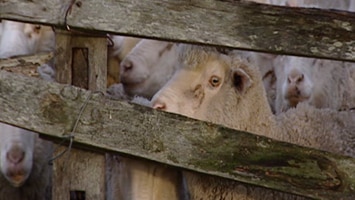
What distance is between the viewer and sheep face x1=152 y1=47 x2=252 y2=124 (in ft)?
15.7

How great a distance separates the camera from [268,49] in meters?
4.01

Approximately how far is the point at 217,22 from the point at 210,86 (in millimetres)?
878

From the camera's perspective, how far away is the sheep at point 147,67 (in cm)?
632

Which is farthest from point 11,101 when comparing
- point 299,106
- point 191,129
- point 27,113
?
point 299,106

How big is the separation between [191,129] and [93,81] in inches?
23.0

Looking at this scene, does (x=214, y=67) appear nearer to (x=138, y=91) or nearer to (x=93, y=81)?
(x=93, y=81)

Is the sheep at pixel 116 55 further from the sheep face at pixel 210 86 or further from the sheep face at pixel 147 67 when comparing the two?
the sheep face at pixel 210 86

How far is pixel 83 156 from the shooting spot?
4402mm

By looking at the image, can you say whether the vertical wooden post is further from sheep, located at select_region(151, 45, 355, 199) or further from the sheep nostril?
sheep, located at select_region(151, 45, 355, 199)

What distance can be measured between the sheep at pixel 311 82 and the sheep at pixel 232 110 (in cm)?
131

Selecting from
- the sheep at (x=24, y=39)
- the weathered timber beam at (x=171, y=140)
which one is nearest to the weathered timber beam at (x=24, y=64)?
the weathered timber beam at (x=171, y=140)

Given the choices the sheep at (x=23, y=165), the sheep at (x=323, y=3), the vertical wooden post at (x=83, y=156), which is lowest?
the sheep at (x=23, y=165)

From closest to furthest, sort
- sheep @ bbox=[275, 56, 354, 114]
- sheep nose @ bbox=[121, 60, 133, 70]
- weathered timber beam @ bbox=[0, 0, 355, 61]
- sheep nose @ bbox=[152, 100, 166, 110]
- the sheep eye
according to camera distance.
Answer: weathered timber beam @ bbox=[0, 0, 355, 61] < sheep nose @ bbox=[152, 100, 166, 110] < the sheep eye < sheep nose @ bbox=[121, 60, 133, 70] < sheep @ bbox=[275, 56, 354, 114]

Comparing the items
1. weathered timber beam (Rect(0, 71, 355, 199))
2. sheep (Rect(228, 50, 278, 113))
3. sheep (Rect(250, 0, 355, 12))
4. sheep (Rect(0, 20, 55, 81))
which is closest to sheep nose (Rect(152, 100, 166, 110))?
weathered timber beam (Rect(0, 71, 355, 199))
